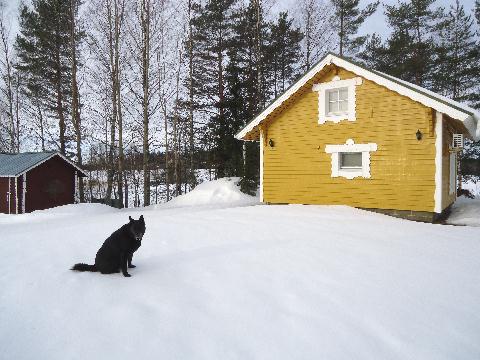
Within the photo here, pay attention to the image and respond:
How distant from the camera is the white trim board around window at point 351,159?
32.6ft

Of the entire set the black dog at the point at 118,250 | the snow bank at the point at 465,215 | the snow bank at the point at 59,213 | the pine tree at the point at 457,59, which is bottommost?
the snow bank at the point at 59,213

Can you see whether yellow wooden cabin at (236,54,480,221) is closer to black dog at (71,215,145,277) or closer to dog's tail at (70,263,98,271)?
black dog at (71,215,145,277)

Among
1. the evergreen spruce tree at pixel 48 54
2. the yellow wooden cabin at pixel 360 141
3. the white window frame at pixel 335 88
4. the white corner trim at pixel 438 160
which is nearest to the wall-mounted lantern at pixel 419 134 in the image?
the yellow wooden cabin at pixel 360 141

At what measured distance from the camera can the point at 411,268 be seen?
13.6ft

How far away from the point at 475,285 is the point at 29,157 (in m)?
20.1

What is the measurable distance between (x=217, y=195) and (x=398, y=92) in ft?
32.2

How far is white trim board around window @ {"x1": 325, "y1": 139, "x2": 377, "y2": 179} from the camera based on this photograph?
32.6ft

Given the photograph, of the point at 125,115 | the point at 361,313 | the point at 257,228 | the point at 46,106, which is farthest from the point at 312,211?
the point at 46,106

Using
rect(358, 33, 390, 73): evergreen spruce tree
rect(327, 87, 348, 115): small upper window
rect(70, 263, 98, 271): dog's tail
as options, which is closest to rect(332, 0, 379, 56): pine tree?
rect(358, 33, 390, 73): evergreen spruce tree

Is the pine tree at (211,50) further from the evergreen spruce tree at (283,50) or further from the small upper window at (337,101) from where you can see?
the small upper window at (337,101)

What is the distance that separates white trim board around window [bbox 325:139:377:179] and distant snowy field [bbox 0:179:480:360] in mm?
4397

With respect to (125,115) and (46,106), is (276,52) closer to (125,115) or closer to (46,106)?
(125,115)

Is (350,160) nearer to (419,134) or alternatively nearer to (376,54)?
(419,134)

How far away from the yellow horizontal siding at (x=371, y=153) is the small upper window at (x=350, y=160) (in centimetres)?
46
